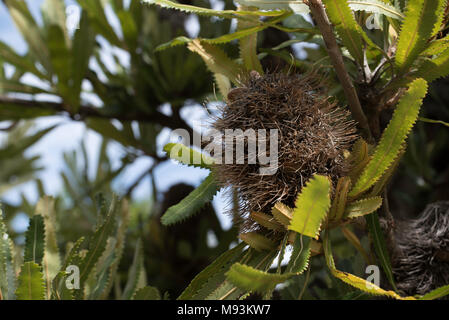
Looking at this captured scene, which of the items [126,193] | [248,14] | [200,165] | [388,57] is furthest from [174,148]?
[126,193]

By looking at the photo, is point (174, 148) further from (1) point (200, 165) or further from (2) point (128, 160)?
(2) point (128, 160)

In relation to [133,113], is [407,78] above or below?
above

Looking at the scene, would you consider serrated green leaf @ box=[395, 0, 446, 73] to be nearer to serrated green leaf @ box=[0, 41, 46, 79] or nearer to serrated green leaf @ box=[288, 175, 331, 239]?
serrated green leaf @ box=[288, 175, 331, 239]

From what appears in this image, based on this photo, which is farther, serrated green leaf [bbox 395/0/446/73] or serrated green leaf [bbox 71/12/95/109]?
serrated green leaf [bbox 71/12/95/109]

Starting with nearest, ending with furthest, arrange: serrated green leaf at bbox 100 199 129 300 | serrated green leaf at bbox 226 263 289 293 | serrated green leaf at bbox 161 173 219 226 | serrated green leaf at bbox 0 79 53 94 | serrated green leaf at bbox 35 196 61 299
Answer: serrated green leaf at bbox 226 263 289 293
serrated green leaf at bbox 161 173 219 226
serrated green leaf at bbox 35 196 61 299
serrated green leaf at bbox 100 199 129 300
serrated green leaf at bbox 0 79 53 94

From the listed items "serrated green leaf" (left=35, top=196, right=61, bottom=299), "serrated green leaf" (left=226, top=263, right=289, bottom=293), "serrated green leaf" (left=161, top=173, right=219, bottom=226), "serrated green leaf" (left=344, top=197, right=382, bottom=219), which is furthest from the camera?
"serrated green leaf" (left=35, top=196, right=61, bottom=299)

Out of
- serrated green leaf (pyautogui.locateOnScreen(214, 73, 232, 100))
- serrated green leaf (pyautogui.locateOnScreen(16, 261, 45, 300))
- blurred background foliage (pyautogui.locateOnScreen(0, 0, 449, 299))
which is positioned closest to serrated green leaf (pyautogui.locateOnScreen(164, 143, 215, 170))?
serrated green leaf (pyautogui.locateOnScreen(214, 73, 232, 100))
